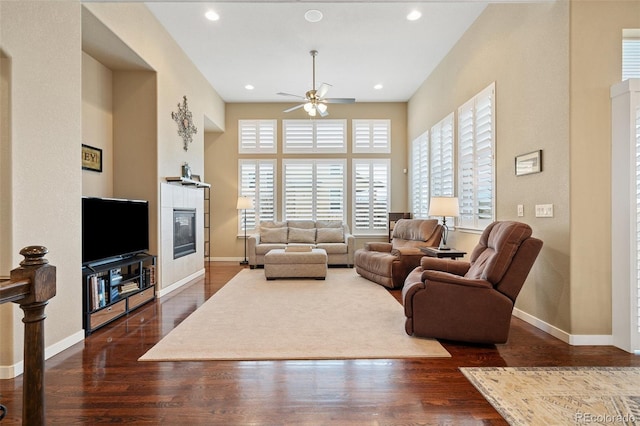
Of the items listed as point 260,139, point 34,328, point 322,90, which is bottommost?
point 34,328

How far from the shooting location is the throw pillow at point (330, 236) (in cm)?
730

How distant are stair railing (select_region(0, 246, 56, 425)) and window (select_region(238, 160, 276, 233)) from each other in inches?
279

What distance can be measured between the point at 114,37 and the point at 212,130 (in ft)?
13.9

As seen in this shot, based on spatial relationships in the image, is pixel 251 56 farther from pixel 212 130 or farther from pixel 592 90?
pixel 592 90

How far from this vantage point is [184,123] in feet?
18.4

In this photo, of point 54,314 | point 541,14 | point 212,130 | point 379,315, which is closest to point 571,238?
point 379,315

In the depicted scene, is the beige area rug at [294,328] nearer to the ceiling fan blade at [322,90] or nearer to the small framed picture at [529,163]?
the small framed picture at [529,163]

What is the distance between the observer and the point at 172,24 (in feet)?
15.6

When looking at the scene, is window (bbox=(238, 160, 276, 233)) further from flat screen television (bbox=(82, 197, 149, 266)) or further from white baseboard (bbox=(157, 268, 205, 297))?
flat screen television (bbox=(82, 197, 149, 266))

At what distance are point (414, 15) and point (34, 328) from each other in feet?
16.3

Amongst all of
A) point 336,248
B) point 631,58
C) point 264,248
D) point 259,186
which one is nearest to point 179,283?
point 264,248

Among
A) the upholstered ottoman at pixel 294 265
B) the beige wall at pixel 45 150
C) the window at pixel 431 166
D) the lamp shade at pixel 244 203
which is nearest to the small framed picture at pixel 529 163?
the window at pixel 431 166

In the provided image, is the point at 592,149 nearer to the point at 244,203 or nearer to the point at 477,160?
the point at 477,160

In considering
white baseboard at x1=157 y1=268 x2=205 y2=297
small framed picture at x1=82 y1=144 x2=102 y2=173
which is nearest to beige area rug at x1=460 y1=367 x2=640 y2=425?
white baseboard at x1=157 y1=268 x2=205 y2=297
